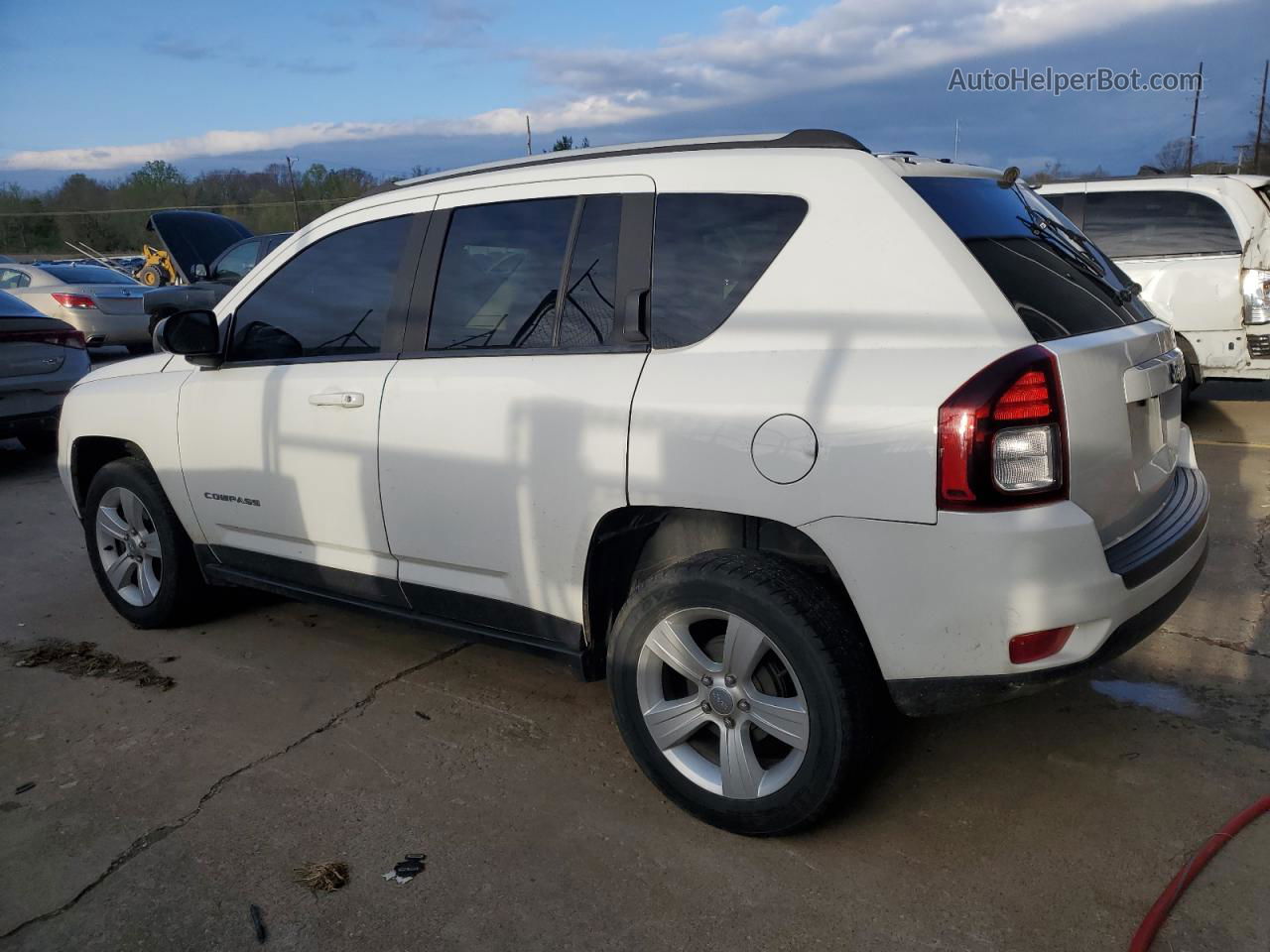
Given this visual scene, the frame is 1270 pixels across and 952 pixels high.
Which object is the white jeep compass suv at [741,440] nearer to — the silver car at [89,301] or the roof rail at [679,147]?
the roof rail at [679,147]

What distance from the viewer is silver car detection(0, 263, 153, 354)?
1363 cm

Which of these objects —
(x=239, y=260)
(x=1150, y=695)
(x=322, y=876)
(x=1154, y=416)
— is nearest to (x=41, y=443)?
(x=239, y=260)

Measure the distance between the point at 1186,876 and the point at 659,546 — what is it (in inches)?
65.8

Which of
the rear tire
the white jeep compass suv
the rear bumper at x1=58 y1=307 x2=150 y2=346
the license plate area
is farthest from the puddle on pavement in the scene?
the rear bumper at x1=58 y1=307 x2=150 y2=346

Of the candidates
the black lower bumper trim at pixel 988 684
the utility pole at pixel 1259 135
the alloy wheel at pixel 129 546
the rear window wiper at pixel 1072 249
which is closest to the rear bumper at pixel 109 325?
the alloy wheel at pixel 129 546

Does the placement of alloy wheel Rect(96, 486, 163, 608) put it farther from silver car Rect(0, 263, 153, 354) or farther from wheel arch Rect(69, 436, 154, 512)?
silver car Rect(0, 263, 153, 354)

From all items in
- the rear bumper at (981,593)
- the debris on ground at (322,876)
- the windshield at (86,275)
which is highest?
the windshield at (86,275)

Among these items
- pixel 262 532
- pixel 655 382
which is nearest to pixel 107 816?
pixel 262 532

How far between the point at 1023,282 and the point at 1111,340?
300mm

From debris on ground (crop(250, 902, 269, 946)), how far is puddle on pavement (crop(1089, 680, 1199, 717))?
290 cm

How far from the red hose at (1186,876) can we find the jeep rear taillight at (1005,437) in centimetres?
104

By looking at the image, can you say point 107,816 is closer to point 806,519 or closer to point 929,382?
point 806,519

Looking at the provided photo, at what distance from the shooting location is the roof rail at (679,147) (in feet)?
9.52

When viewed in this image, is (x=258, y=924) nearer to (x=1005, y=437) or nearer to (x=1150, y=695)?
(x=1005, y=437)
